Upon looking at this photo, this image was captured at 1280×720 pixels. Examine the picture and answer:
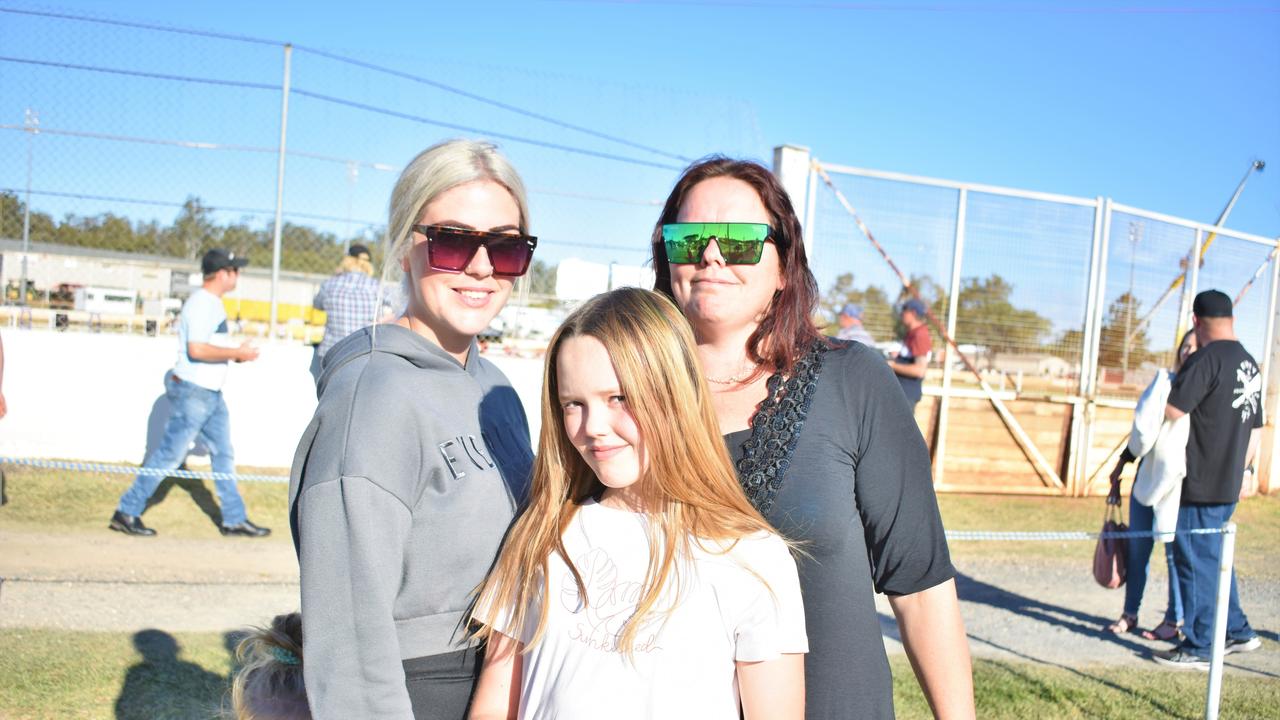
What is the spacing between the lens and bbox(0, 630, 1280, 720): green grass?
370 centimetres

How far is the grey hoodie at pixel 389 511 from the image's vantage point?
4.63 feet

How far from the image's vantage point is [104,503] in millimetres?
6992

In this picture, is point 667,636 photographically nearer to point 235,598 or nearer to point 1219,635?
point 1219,635

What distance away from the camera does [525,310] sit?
8.48 meters

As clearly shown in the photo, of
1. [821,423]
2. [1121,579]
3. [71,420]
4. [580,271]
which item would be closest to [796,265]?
[821,423]

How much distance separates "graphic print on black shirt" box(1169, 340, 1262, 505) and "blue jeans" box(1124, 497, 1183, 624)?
1.08 ft

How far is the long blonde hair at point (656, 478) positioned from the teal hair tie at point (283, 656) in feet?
1.24

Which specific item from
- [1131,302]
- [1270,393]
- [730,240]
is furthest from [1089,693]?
[1270,393]

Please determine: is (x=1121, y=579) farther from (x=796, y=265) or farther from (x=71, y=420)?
(x=71, y=420)

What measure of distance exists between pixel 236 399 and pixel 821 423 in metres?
7.44

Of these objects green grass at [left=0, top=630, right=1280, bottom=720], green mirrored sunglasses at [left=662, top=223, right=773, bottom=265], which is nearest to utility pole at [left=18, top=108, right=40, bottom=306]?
green grass at [left=0, top=630, right=1280, bottom=720]

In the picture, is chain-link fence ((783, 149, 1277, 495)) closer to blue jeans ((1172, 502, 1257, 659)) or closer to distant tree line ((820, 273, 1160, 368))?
distant tree line ((820, 273, 1160, 368))

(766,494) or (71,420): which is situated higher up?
(766,494)

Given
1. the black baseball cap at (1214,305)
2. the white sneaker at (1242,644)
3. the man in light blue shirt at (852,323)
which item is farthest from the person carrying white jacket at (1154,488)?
the man in light blue shirt at (852,323)
